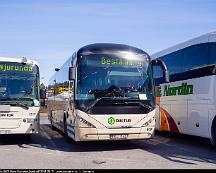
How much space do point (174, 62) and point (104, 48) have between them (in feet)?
12.4

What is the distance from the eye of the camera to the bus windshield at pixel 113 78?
10957 millimetres

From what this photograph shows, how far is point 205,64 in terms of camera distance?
1166 cm

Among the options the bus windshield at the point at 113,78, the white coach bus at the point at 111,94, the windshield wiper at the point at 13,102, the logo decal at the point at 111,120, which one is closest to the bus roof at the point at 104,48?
the white coach bus at the point at 111,94

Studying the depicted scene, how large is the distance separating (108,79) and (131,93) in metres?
0.81

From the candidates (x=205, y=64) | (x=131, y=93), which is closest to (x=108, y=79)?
(x=131, y=93)

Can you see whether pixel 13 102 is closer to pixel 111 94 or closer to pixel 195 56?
pixel 111 94

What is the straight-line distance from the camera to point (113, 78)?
1123 centimetres

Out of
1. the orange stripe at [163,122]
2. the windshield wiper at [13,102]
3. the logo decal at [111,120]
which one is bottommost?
the orange stripe at [163,122]

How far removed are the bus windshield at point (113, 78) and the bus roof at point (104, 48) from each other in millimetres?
168

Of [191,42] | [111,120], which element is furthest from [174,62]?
[111,120]

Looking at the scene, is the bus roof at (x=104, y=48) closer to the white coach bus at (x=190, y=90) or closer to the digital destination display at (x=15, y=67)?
the white coach bus at (x=190, y=90)

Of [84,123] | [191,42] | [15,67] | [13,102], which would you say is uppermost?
[191,42]

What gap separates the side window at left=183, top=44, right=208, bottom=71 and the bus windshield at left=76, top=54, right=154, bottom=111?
68.8 inches

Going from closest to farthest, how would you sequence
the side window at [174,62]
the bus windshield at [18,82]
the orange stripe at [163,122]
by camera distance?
the bus windshield at [18,82] < the side window at [174,62] < the orange stripe at [163,122]
